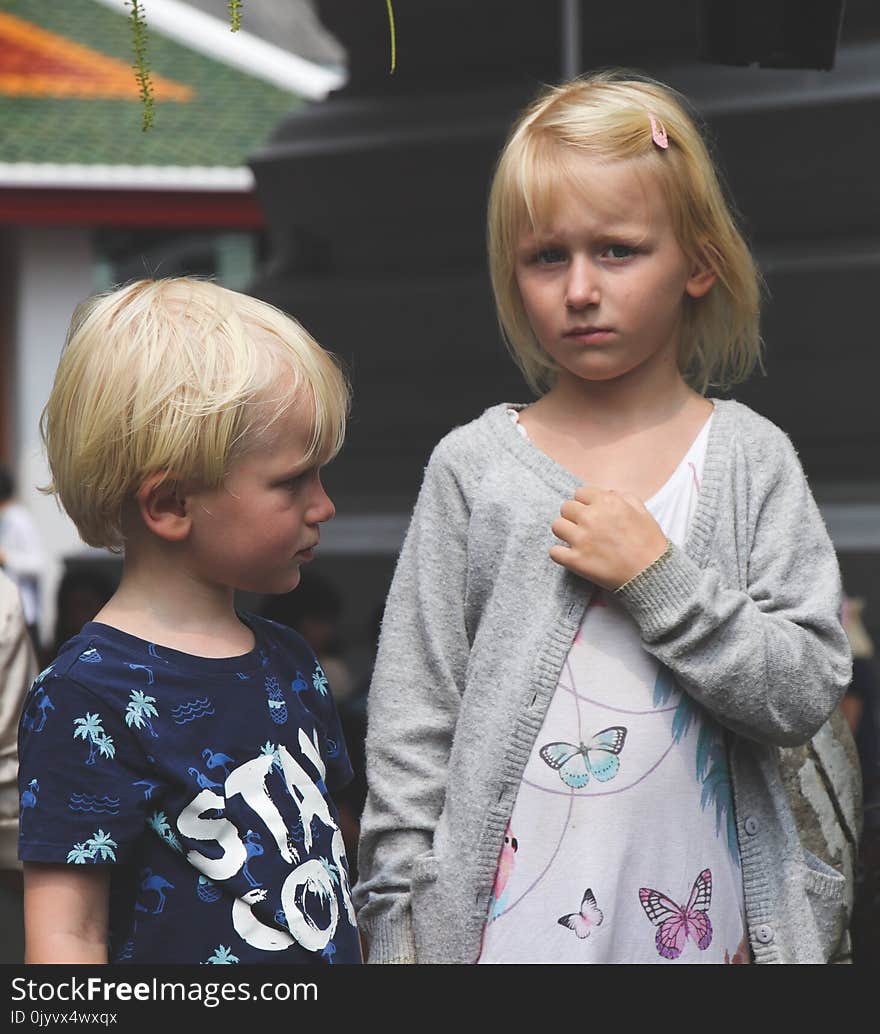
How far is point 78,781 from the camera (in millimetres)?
1472

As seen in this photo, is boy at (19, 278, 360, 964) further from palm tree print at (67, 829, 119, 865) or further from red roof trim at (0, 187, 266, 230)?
red roof trim at (0, 187, 266, 230)

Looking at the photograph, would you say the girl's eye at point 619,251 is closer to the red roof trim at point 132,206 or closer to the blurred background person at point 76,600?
the blurred background person at point 76,600

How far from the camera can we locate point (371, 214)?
15.2ft

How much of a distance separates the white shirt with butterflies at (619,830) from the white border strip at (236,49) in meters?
14.3

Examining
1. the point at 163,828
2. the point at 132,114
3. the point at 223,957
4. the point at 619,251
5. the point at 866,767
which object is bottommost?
the point at 866,767

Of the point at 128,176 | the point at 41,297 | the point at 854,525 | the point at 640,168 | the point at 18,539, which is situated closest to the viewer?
the point at 640,168

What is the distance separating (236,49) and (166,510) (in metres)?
15.3

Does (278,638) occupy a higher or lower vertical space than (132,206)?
higher

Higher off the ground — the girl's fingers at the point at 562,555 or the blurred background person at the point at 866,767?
the girl's fingers at the point at 562,555

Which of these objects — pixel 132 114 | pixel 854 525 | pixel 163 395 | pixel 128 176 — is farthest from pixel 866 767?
pixel 132 114

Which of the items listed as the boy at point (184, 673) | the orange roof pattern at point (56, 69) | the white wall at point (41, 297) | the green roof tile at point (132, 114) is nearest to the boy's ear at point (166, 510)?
the boy at point (184, 673)

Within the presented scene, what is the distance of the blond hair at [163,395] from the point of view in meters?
1.59

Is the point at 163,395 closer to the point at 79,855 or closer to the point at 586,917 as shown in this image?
the point at 79,855

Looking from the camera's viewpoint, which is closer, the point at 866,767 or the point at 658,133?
the point at 658,133
